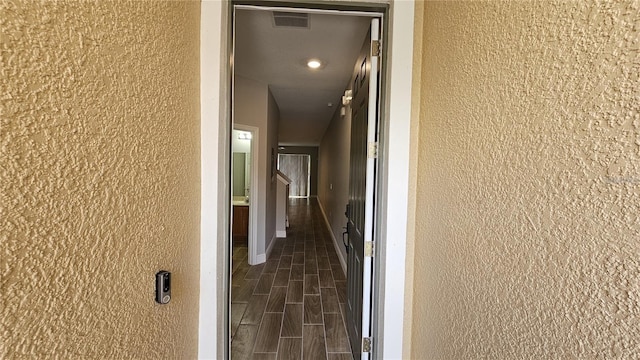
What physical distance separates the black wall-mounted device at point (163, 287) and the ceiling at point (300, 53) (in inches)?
70.8

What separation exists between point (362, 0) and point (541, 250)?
1.33 m

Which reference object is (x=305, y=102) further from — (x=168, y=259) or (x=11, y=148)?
(x=11, y=148)

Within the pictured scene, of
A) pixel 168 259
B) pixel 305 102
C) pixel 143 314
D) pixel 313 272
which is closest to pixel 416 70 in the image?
pixel 168 259

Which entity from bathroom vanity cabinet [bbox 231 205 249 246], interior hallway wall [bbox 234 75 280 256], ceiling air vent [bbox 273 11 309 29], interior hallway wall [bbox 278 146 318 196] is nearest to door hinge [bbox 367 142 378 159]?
ceiling air vent [bbox 273 11 309 29]

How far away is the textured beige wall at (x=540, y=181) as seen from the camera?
44 centimetres

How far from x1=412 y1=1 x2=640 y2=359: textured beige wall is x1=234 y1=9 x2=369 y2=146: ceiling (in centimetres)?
133

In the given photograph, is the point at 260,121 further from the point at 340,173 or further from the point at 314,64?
the point at 340,173

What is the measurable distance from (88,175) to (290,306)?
2.50m

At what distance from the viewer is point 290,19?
2.01 meters

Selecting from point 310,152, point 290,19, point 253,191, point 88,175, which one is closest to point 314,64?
point 290,19

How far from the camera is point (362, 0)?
1348 millimetres

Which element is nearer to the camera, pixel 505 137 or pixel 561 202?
pixel 561 202

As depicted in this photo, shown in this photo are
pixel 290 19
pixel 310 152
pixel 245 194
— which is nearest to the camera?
pixel 290 19

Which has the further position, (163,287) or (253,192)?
(253,192)
